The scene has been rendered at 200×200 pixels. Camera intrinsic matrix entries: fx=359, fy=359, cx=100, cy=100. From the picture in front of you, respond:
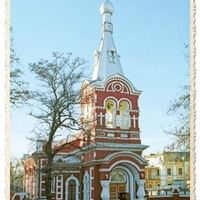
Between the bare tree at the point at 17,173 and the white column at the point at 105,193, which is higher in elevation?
the bare tree at the point at 17,173

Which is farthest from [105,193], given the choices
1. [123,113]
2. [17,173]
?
[17,173]

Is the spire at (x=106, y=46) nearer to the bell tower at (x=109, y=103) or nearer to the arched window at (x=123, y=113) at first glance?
the bell tower at (x=109, y=103)

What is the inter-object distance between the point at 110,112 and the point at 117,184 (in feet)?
2.10

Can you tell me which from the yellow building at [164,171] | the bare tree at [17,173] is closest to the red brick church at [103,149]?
the yellow building at [164,171]

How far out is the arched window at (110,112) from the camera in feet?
9.27

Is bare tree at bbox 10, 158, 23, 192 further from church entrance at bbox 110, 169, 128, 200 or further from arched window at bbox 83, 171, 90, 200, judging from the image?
arched window at bbox 83, 171, 90, 200

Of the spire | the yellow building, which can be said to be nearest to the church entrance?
the yellow building

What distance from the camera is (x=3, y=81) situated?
731 millimetres

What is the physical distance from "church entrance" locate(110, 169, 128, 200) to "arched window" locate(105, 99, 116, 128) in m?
0.48

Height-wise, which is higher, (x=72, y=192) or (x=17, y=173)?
(x=17, y=173)

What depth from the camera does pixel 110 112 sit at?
9.45 ft

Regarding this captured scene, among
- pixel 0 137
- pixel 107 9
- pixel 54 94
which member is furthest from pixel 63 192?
pixel 0 137

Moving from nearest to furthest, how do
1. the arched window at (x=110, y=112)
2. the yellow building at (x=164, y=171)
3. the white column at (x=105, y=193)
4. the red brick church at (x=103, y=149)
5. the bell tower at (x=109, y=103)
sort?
the yellow building at (x=164, y=171) → the bell tower at (x=109, y=103) → the red brick church at (x=103, y=149) → the arched window at (x=110, y=112) → the white column at (x=105, y=193)

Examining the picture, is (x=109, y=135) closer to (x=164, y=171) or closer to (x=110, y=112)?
(x=110, y=112)
